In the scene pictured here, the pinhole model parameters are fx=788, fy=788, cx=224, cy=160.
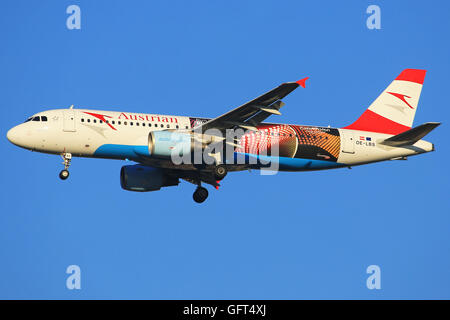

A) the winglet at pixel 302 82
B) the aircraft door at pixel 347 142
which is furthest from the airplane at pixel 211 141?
the winglet at pixel 302 82

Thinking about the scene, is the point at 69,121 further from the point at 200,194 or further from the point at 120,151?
the point at 200,194

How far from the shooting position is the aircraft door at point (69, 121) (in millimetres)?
45031

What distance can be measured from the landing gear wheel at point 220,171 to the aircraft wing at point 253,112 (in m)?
2.49

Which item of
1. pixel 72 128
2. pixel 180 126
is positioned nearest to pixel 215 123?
pixel 180 126

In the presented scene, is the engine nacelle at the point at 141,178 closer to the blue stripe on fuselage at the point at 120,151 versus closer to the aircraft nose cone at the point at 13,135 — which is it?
the blue stripe on fuselage at the point at 120,151

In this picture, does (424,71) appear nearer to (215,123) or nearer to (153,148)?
(215,123)

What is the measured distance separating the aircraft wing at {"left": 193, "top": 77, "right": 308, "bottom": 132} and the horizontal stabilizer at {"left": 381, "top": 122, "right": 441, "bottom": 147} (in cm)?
931

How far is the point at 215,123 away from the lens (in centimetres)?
4494

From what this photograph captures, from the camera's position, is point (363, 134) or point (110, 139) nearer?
point (110, 139)

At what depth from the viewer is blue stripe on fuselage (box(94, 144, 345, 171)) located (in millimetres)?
45188

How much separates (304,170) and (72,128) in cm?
1441

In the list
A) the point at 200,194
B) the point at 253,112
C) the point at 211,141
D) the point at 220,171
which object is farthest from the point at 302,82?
the point at 200,194

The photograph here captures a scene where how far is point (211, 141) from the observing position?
45812 millimetres

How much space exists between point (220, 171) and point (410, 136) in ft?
39.2
